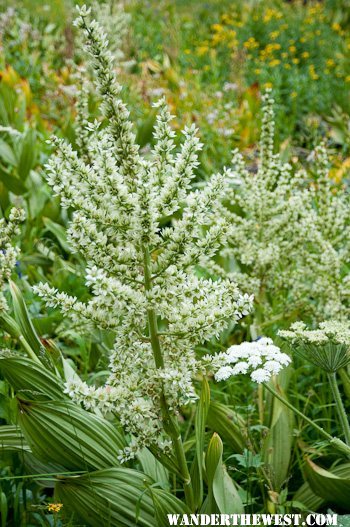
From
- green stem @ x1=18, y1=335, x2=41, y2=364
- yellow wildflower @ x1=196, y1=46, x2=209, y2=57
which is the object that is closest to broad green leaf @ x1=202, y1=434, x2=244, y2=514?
green stem @ x1=18, y1=335, x2=41, y2=364

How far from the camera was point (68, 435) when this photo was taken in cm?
228

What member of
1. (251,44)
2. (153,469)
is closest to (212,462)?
(153,469)

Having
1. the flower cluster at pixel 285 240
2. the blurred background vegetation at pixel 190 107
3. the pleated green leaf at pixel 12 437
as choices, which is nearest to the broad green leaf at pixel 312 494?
the blurred background vegetation at pixel 190 107

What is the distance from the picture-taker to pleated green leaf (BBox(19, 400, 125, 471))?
87.1 inches

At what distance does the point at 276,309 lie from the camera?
3.63 metres

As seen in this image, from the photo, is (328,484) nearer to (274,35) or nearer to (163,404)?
(163,404)

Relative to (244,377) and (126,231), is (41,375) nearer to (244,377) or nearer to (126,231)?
(126,231)

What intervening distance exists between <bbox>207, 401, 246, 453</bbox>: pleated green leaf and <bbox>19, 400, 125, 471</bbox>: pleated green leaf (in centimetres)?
39

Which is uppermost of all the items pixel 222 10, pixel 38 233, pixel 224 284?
pixel 222 10

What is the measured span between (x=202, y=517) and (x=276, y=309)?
162 cm

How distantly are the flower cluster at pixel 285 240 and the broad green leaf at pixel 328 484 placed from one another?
0.96m

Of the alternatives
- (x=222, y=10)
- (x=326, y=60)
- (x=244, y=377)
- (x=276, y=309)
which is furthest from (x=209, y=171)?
(x=222, y=10)

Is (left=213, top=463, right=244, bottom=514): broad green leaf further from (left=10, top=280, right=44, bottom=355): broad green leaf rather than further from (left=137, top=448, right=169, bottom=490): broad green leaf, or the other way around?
(left=10, top=280, right=44, bottom=355): broad green leaf

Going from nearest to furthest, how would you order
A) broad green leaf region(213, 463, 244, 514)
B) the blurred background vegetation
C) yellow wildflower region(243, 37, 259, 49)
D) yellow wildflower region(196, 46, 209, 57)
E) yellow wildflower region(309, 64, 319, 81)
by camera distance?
1. broad green leaf region(213, 463, 244, 514)
2. the blurred background vegetation
3. yellow wildflower region(309, 64, 319, 81)
4. yellow wildflower region(196, 46, 209, 57)
5. yellow wildflower region(243, 37, 259, 49)
